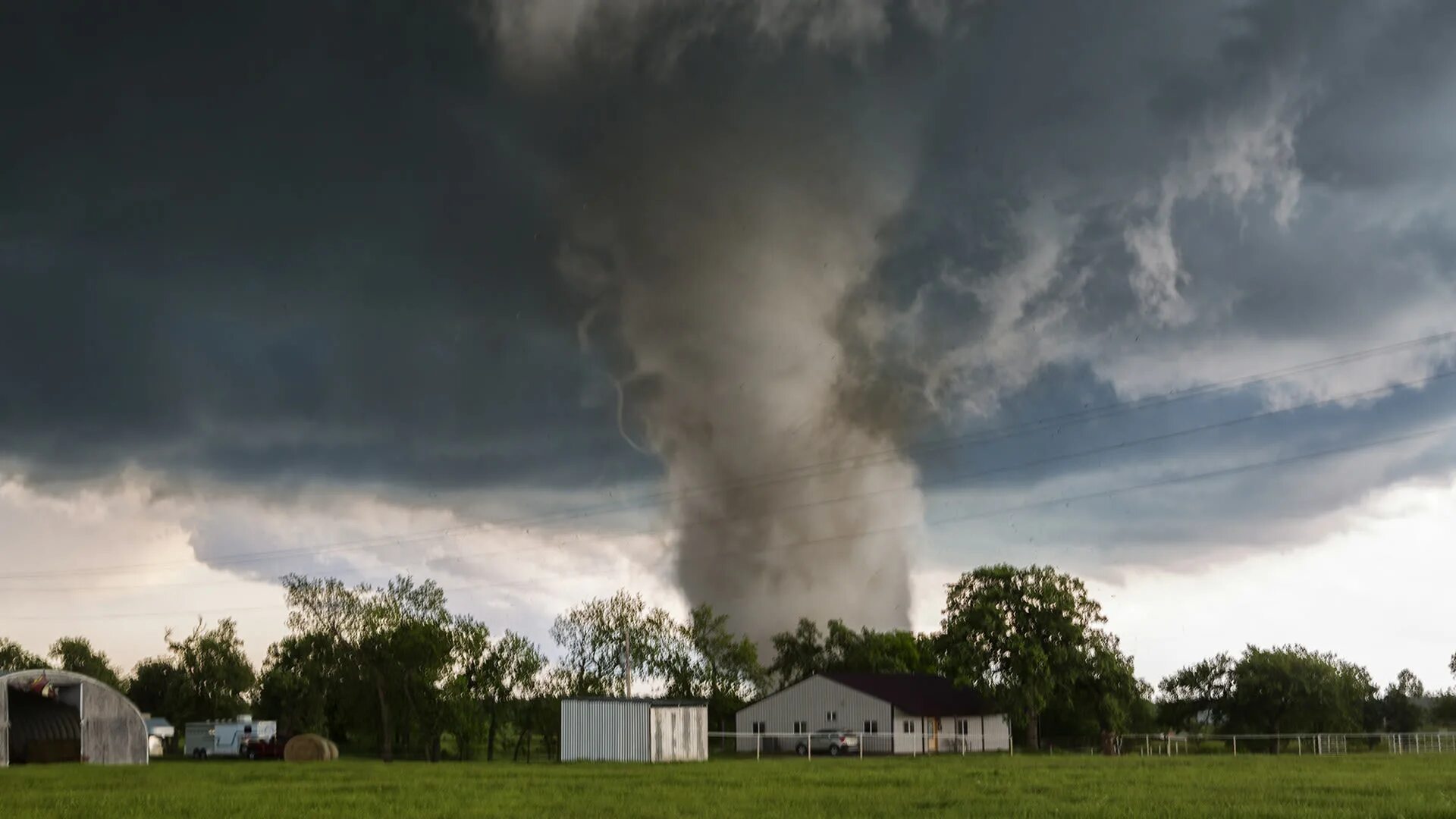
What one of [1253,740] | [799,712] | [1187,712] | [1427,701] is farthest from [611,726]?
[1427,701]

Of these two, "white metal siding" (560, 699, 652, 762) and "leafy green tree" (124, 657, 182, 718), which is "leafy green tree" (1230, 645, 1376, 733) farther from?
"leafy green tree" (124, 657, 182, 718)

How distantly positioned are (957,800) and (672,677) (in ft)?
235

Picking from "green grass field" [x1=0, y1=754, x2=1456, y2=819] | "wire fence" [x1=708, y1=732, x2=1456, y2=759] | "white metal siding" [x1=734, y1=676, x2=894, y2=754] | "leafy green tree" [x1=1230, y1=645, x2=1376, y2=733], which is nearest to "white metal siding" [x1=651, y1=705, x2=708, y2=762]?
"wire fence" [x1=708, y1=732, x2=1456, y2=759]

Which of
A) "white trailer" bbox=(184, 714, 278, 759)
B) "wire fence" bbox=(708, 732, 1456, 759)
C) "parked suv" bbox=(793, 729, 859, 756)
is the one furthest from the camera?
"white trailer" bbox=(184, 714, 278, 759)

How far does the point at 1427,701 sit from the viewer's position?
119 m

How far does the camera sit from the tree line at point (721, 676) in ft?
284

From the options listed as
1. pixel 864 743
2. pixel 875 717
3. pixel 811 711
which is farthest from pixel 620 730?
pixel 811 711

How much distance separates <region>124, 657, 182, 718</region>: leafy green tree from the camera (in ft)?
440

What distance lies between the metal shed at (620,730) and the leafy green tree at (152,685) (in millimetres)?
86938

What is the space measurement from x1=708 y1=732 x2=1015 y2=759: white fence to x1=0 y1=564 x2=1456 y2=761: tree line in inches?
141

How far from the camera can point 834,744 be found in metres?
75.2

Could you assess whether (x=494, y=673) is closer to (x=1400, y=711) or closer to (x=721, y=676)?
(x=721, y=676)

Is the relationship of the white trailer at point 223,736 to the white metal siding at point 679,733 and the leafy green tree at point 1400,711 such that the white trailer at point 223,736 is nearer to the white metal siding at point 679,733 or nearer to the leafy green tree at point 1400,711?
the white metal siding at point 679,733

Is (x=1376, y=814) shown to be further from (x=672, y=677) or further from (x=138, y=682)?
(x=138, y=682)
